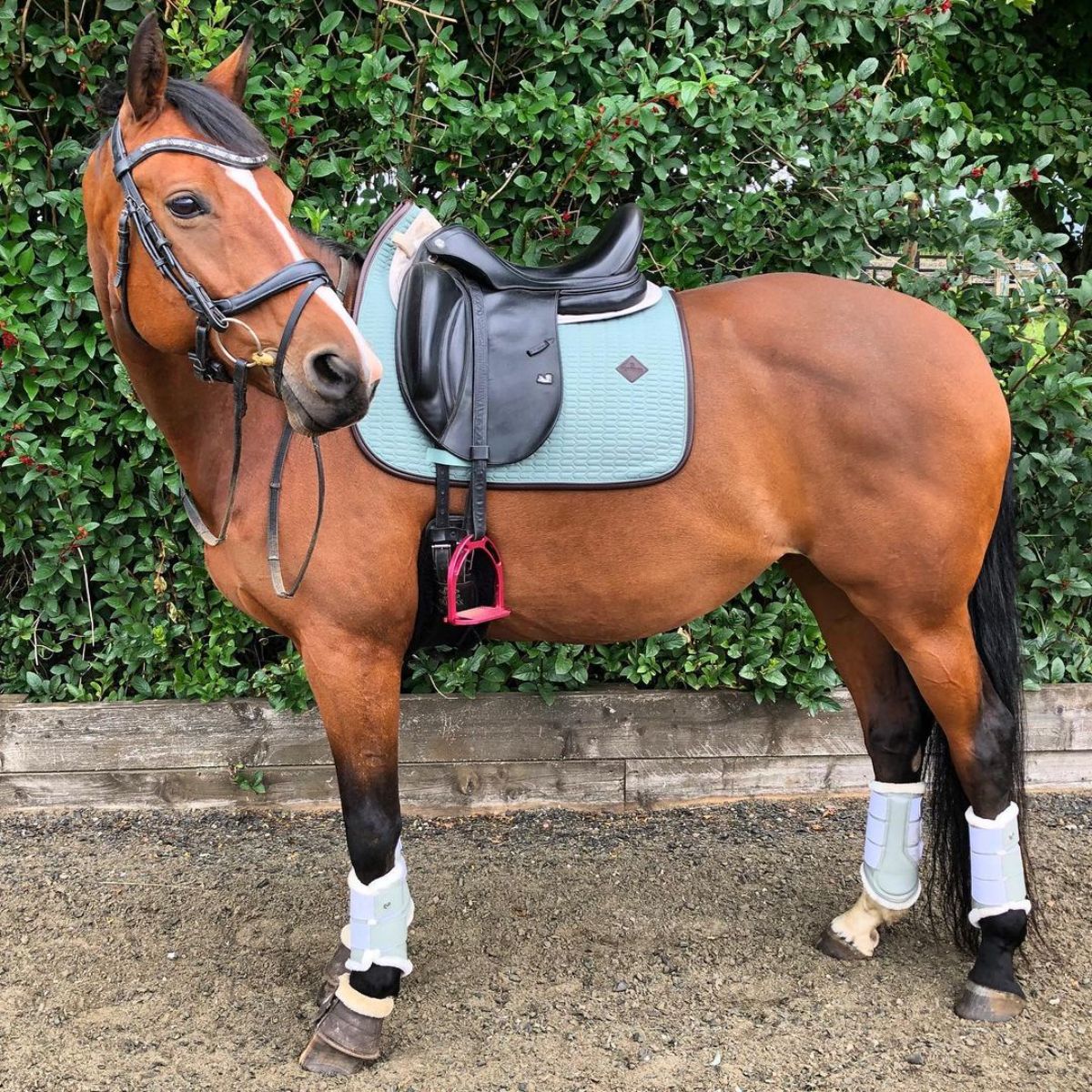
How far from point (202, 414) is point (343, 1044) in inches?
63.1

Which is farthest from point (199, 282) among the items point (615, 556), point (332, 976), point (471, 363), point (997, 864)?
point (997, 864)

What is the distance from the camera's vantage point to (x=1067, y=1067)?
2.34 m

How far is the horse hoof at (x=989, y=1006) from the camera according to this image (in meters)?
2.52

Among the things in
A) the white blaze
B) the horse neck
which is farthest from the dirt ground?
the white blaze

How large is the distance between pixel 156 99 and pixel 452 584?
1.18 meters

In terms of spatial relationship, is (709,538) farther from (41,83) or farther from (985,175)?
(41,83)

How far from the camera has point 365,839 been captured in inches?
89.6

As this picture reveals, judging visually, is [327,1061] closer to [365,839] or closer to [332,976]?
[332,976]

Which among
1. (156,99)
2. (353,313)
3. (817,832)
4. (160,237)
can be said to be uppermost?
(156,99)

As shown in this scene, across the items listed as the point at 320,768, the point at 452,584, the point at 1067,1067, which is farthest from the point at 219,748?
the point at 1067,1067

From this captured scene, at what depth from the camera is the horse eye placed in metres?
1.82

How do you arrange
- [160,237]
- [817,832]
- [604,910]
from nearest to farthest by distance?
[160,237] → [604,910] → [817,832]

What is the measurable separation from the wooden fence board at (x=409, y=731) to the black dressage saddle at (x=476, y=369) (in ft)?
4.53

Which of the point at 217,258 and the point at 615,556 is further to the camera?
the point at 615,556
